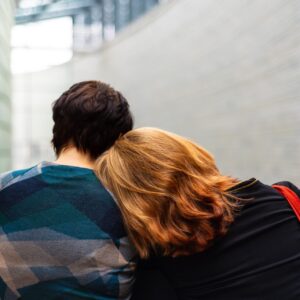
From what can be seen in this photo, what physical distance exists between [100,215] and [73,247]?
94mm

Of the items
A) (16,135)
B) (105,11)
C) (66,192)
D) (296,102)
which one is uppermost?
(105,11)

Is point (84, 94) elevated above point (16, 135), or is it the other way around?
point (84, 94)

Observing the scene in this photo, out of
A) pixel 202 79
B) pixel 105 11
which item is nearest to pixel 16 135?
pixel 202 79

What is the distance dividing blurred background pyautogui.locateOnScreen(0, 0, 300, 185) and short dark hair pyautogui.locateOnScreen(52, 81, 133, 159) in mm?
1267

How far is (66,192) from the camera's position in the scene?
0.89 meters

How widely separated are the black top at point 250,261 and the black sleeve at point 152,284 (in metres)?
0.03

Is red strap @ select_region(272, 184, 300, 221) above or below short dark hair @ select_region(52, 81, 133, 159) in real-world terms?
below

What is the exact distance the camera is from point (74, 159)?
1011 millimetres

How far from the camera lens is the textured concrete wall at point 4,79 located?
7.49 feet

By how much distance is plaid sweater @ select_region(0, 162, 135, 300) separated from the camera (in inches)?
34.5

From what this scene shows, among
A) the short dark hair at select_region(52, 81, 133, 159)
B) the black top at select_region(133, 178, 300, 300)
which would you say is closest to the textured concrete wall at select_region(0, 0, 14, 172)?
the short dark hair at select_region(52, 81, 133, 159)

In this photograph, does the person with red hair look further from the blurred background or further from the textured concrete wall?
the textured concrete wall

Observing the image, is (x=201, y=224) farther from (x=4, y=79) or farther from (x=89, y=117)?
(x=4, y=79)

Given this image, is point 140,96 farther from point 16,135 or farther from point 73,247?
point 73,247
